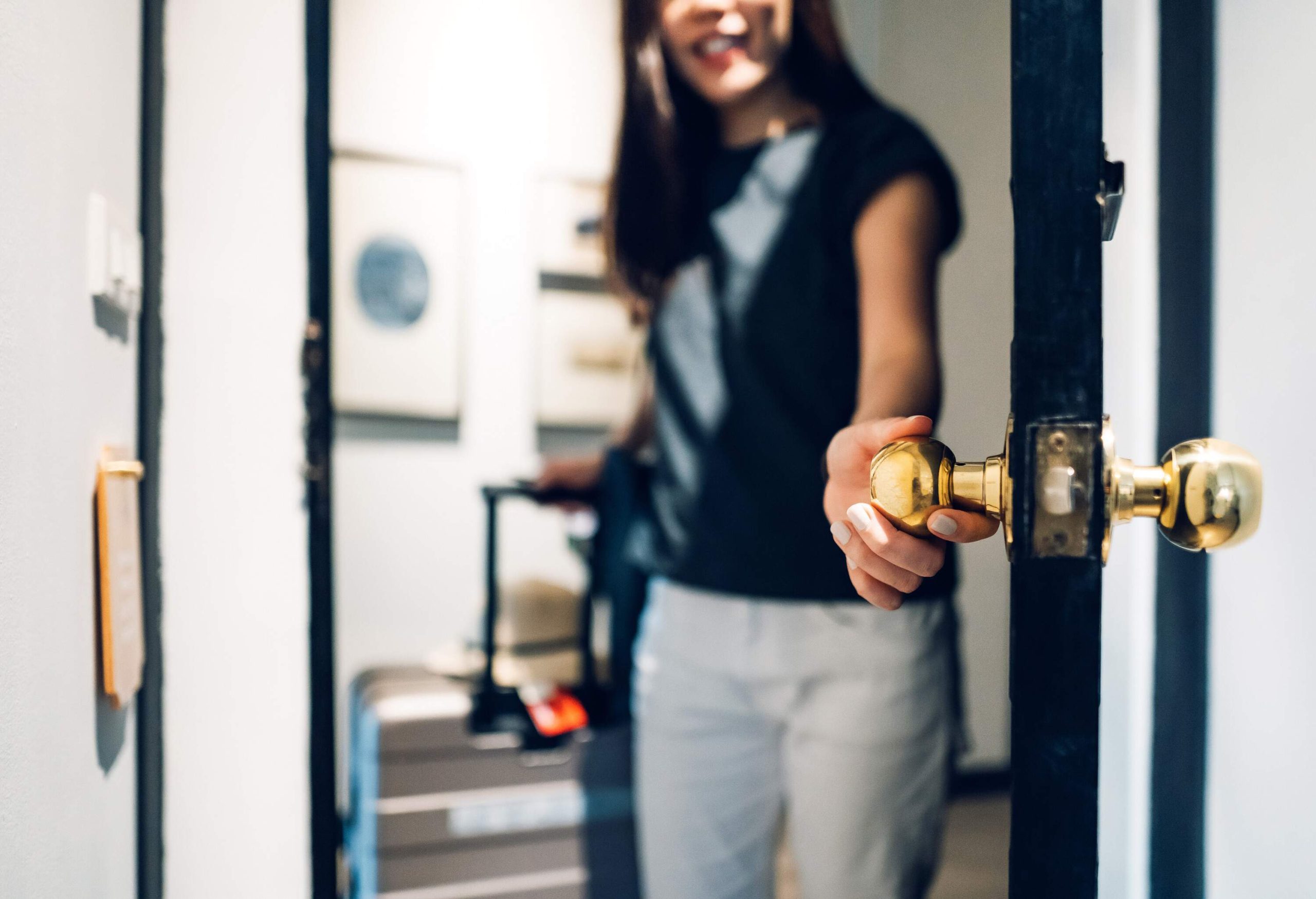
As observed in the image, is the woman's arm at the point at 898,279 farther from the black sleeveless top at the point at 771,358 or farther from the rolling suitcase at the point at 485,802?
the rolling suitcase at the point at 485,802

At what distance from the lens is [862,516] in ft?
1.18

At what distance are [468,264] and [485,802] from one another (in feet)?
3.59

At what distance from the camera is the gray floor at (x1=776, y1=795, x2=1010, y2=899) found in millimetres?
1654

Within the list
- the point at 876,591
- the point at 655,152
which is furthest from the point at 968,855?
the point at 876,591

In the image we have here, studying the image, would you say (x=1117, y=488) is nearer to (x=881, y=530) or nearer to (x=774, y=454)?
(x=881, y=530)

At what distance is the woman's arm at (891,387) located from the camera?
0.35m

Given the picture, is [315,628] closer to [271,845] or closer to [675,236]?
[271,845]

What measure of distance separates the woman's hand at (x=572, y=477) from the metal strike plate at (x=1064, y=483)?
104 cm

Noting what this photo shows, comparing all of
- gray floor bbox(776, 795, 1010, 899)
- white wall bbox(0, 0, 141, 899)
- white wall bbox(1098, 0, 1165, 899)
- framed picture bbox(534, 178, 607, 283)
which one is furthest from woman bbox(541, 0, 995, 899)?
framed picture bbox(534, 178, 607, 283)

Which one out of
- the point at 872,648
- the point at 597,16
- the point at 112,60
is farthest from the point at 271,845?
the point at 597,16

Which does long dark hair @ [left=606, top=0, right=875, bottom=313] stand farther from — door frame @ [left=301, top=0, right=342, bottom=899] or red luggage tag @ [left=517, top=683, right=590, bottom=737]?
red luggage tag @ [left=517, top=683, right=590, bottom=737]

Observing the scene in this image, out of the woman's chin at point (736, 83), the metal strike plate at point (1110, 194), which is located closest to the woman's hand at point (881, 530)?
the metal strike plate at point (1110, 194)

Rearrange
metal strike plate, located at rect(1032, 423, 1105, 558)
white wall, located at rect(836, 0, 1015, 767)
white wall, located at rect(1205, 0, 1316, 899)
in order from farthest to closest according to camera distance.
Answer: white wall, located at rect(1205, 0, 1316, 899), white wall, located at rect(836, 0, 1015, 767), metal strike plate, located at rect(1032, 423, 1105, 558)

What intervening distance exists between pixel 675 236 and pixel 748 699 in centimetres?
49
